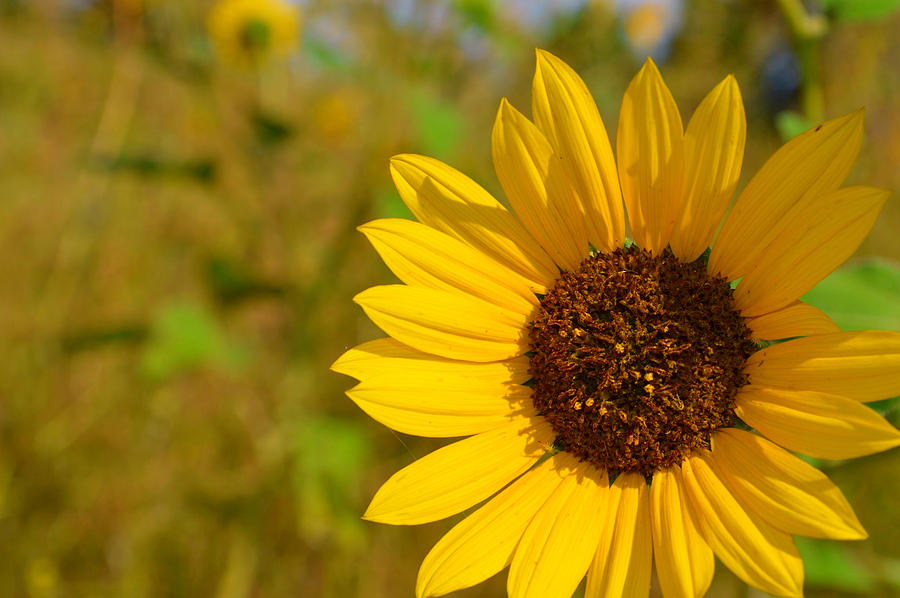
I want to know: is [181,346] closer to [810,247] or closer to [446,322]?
[446,322]

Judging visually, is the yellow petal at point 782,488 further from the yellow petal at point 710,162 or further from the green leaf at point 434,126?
the green leaf at point 434,126

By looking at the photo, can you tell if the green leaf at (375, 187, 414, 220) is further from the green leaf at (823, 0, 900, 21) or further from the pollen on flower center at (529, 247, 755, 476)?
the green leaf at (823, 0, 900, 21)

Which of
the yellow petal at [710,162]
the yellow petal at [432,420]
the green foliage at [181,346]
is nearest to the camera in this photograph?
the yellow petal at [710,162]

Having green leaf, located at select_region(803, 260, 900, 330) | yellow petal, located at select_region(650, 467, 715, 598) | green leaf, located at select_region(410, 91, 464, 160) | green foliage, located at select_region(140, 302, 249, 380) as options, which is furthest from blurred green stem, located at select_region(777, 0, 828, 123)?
green foliage, located at select_region(140, 302, 249, 380)

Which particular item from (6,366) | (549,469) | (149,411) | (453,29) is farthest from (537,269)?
(6,366)

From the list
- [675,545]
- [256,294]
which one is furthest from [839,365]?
[256,294]

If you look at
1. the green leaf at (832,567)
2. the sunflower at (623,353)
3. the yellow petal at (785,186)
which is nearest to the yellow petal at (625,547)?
the sunflower at (623,353)
